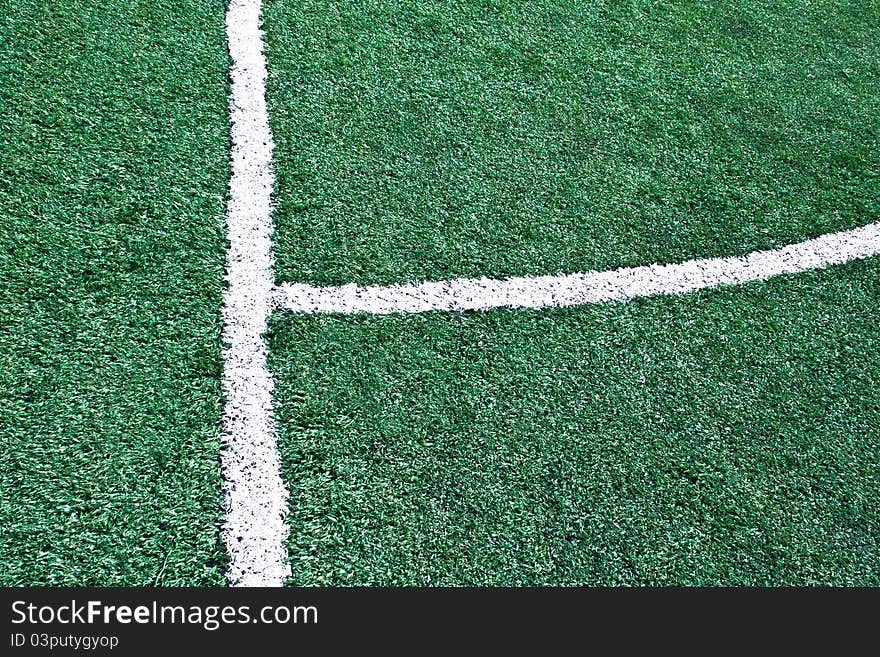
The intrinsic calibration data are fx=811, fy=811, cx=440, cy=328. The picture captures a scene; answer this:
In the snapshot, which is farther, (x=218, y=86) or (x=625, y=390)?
(x=218, y=86)

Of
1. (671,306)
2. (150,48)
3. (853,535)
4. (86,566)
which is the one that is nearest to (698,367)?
(671,306)

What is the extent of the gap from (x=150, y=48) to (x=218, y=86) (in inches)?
13.2

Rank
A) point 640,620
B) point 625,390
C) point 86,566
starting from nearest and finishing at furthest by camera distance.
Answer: point 86,566 → point 640,620 → point 625,390

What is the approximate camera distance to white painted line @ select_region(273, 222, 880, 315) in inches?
109

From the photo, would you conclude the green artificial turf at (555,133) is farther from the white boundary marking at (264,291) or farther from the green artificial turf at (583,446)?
the green artificial turf at (583,446)

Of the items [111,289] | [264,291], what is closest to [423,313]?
[264,291]

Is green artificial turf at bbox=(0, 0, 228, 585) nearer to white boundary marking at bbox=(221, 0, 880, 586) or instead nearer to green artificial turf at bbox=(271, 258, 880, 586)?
white boundary marking at bbox=(221, 0, 880, 586)

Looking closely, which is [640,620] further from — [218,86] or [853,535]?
[218,86]

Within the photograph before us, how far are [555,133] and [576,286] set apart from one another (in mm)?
790

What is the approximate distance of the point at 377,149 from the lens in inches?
125

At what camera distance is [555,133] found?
337cm

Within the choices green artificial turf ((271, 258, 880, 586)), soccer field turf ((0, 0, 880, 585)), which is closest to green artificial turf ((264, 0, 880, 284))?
soccer field turf ((0, 0, 880, 585))

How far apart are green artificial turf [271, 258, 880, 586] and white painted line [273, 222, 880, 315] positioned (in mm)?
52

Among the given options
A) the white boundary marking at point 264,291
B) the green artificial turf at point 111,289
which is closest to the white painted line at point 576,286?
the white boundary marking at point 264,291
